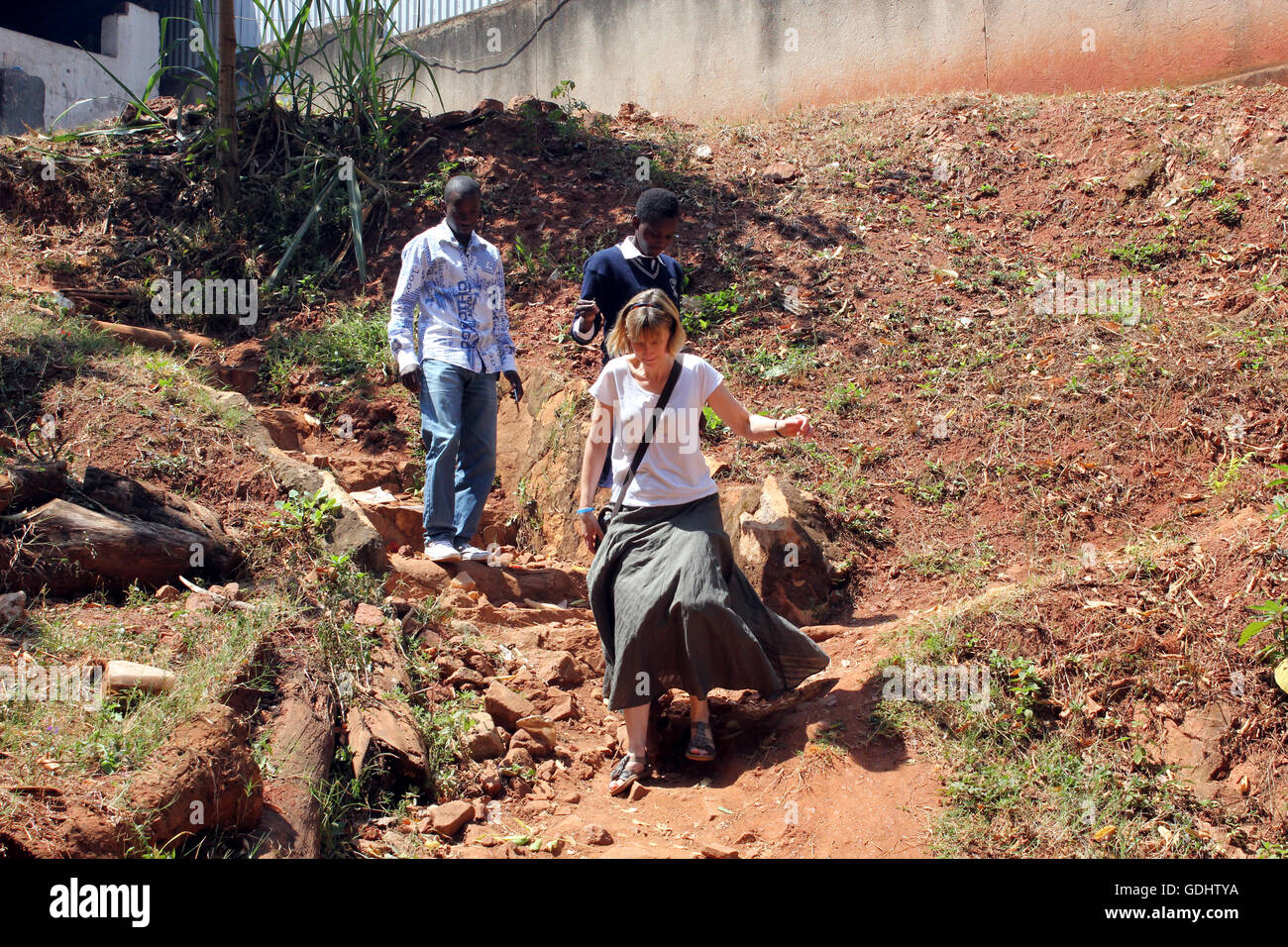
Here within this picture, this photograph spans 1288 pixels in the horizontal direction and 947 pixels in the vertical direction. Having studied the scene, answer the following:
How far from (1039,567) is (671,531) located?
1.90 m

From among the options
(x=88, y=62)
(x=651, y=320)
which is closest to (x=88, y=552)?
(x=651, y=320)

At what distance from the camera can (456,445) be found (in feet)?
15.8

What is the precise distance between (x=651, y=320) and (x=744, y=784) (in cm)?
168

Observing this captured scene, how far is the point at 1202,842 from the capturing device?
315cm

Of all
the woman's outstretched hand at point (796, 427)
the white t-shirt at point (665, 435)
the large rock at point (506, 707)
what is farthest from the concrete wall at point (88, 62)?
the woman's outstretched hand at point (796, 427)

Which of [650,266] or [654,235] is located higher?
→ [654,235]

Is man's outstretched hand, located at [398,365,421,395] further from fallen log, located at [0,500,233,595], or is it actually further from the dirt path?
the dirt path

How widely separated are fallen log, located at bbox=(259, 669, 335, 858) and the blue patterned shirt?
1798 mm

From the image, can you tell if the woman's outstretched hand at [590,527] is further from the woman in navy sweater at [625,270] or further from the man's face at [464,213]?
the man's face at [464,213]

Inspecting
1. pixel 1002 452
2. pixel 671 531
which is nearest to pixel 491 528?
pixel 671 531

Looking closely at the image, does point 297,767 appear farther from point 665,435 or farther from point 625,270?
point 625,270

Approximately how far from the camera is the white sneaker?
4816 mm

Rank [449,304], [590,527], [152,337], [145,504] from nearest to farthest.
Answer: [590,527] → [145,504] → [449,304] → [152,337]

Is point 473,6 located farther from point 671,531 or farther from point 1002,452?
point 671,531
